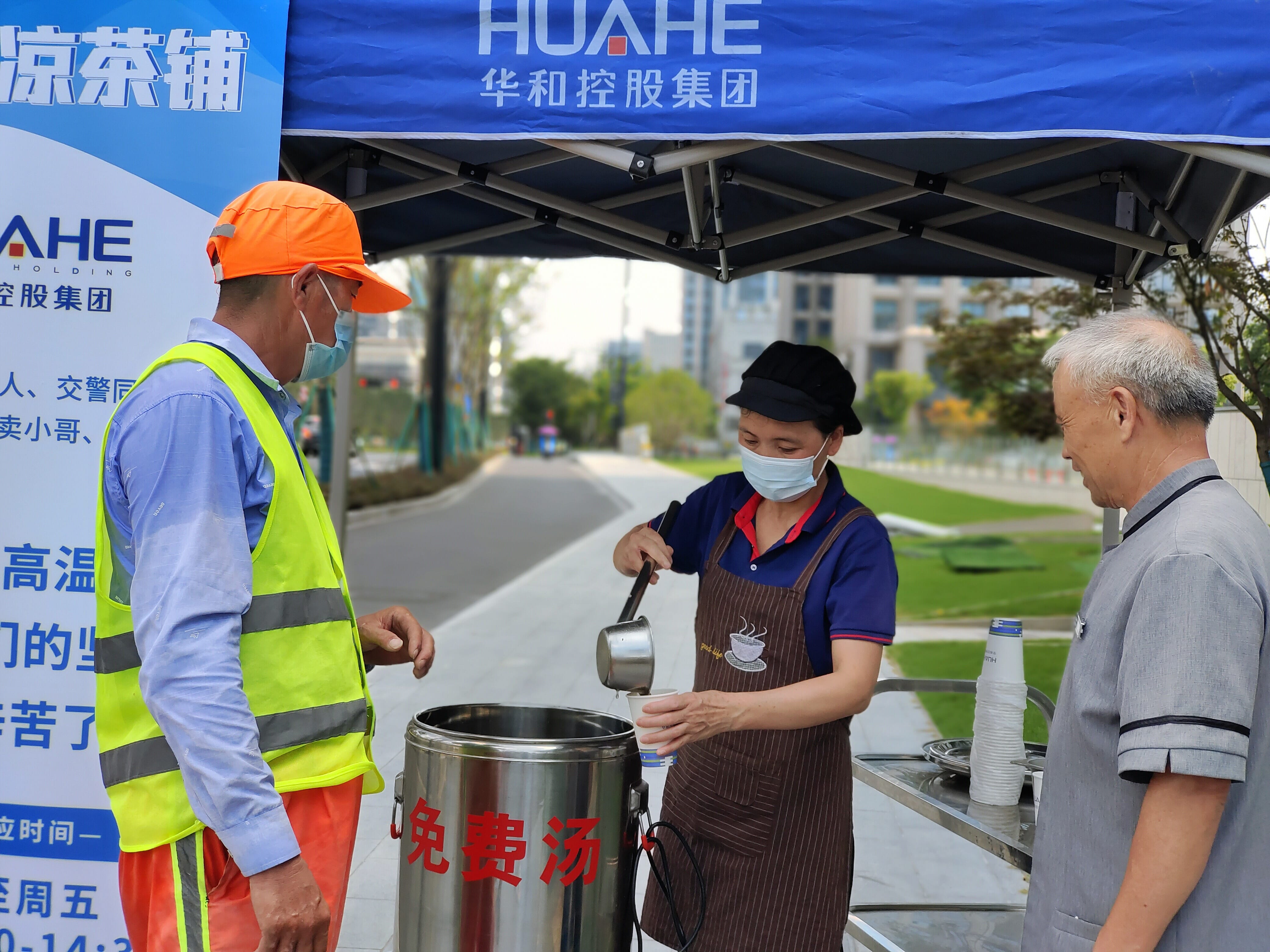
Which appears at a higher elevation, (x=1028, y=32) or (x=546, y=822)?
(x=1028, y=32)

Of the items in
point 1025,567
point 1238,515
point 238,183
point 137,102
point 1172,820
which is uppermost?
point 137,102

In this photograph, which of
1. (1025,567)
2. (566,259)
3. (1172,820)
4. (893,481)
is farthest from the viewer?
→ (893,481)

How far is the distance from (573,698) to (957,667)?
3071 mm

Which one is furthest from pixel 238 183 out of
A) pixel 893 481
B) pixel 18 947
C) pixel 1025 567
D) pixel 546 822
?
pixel 893 481

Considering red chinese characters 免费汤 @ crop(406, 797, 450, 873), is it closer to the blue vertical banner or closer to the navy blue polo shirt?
the navy blue polo shirt

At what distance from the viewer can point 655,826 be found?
214 cm

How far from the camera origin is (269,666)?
1.60 m

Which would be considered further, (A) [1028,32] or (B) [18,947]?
(B) [18,947]

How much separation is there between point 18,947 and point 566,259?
2976mm

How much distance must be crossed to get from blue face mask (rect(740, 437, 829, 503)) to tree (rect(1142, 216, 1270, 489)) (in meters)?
1.65

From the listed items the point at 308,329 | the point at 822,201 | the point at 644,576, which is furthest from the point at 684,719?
the point at 822,201

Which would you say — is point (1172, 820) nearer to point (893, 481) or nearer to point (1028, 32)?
point (1028, 32)

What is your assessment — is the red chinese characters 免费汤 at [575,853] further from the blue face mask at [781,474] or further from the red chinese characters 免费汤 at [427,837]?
the blue face mask at [781,474]

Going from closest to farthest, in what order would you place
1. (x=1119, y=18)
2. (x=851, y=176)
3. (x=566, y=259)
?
(x=1119, y=18), (x=851, y=176), (x=566, y=259)
